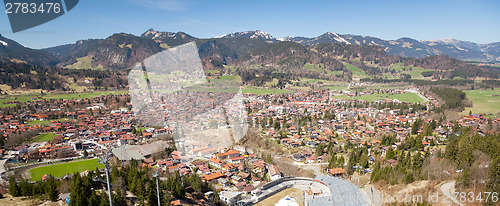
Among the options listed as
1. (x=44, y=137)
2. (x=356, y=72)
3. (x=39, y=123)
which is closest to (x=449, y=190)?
(x=44, y=137)

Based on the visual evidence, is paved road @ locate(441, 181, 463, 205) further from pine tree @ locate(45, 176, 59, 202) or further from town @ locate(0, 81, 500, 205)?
pine tree @ locate(45, 176, 59, 202)

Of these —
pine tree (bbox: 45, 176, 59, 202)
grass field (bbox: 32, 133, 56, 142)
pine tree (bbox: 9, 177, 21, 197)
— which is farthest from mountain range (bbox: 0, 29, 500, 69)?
pine tree (bbox: 45, 176, 59, 202)

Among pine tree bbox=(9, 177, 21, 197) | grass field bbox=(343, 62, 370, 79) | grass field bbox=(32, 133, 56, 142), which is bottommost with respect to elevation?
grass field bbox=(32, 133, 56, 142)

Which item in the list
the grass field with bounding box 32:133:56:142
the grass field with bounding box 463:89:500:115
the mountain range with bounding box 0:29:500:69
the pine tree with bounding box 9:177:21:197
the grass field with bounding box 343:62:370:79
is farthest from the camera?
the mountain range with bounding box 0:29:500:69

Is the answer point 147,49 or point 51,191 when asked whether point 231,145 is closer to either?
point 51,191

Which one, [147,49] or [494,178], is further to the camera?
[147,49]

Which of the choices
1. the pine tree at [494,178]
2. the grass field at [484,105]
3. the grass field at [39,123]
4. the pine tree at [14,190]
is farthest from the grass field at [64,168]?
the grass field at [484,105]
